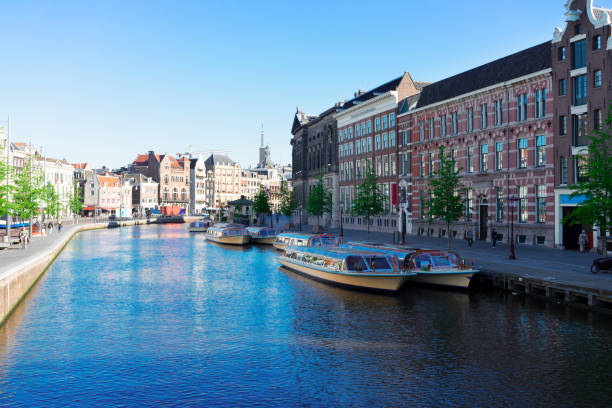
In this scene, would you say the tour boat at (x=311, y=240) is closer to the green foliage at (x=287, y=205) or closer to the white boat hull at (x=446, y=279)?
the white boat hull at (x=446, y=279)

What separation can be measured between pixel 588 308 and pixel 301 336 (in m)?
14.4

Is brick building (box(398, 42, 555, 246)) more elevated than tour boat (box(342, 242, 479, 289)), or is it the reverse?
brick building (box(398, 42, 555, 246))

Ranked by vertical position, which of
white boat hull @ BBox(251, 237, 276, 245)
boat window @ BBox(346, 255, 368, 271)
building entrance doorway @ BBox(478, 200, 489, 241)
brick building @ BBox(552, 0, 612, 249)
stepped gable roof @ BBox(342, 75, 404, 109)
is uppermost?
stepped gable roof @ BBox(342, 75, 404, 109)

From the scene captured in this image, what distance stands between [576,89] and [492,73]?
1154 centimetres

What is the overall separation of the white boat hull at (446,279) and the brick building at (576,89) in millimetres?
16513

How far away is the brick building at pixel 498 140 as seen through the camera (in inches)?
1957

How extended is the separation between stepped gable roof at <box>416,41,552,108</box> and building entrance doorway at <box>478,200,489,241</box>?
474 inches

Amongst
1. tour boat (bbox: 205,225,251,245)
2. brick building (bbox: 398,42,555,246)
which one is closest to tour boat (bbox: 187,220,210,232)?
tour boat (bbox: 205,225,251,245)

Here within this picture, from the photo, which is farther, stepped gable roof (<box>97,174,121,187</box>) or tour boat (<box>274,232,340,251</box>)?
stepped gable roof (<box>97,174,121,187</box>)

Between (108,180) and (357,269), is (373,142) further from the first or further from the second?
(108,180)

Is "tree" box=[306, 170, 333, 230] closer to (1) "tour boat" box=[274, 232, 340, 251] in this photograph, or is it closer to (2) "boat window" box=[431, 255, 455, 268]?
(1) "tour boat" box=[274, 232, 340, 251]

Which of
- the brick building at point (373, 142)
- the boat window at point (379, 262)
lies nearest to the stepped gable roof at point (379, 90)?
the brick building at point (373, 142)

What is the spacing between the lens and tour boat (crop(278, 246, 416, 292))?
33500mm

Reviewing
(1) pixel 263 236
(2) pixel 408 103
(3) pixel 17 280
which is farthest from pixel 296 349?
(2) pixel 408 103
